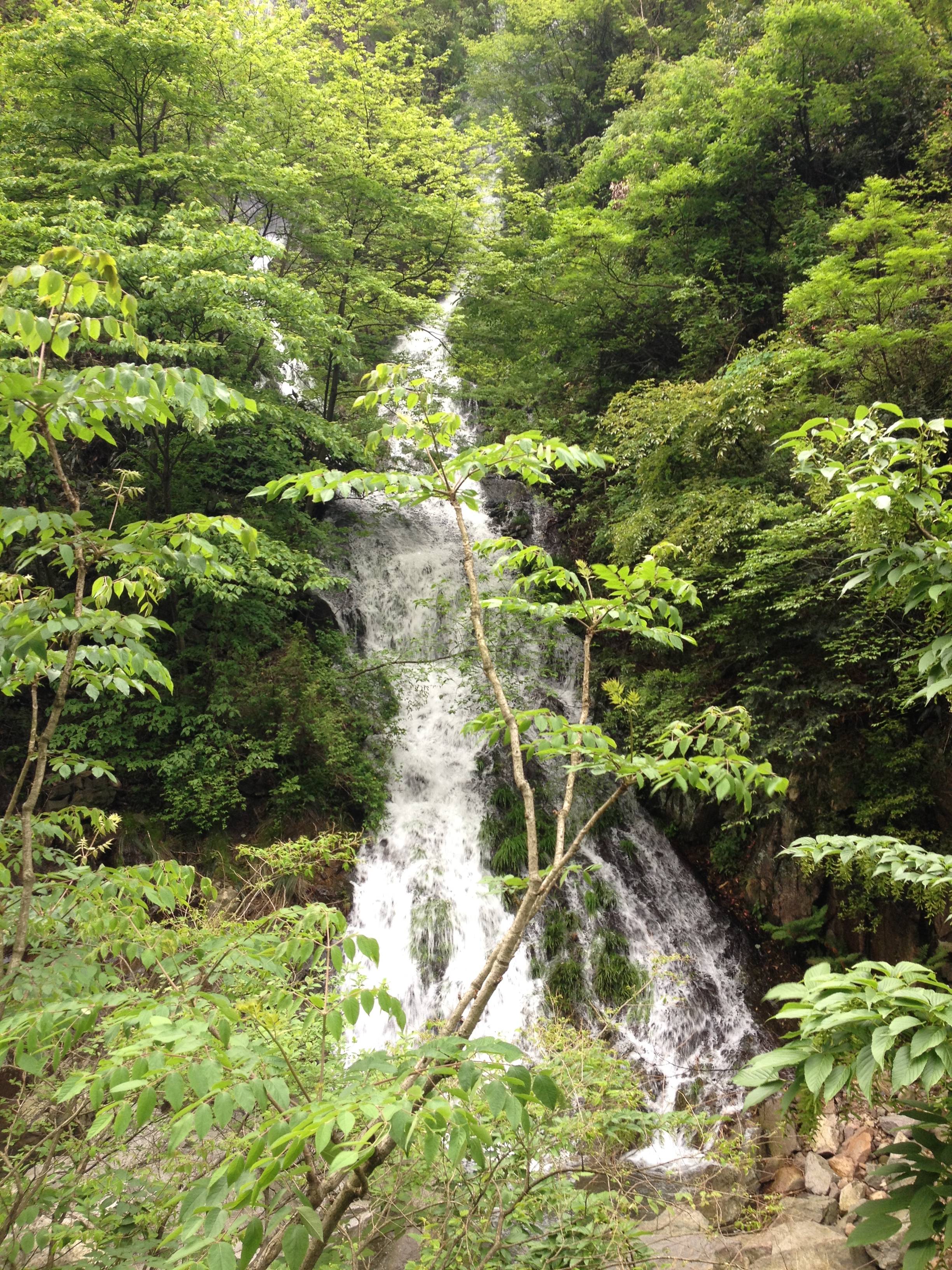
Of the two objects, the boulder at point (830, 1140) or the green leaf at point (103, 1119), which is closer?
the green leaf at point (103, 1119)

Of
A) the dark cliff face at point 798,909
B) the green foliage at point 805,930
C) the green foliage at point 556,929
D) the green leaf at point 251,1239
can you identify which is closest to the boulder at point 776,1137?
the dark cliff face at point 798,909

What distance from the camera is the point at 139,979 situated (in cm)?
243

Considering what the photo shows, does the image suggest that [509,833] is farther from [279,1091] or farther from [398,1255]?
[279,1091]

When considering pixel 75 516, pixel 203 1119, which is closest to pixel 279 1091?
pixel 203 1119

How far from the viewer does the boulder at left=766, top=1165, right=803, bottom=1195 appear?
4805 millimetres

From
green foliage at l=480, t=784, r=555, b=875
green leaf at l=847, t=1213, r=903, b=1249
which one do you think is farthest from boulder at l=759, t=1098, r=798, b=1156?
green leaf at l=847, t=1213, r=903, b=1249

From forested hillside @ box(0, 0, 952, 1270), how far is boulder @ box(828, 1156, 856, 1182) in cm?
3

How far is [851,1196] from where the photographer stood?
4375 millimetres

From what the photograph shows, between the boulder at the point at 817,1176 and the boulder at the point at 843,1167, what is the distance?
4 centimetres

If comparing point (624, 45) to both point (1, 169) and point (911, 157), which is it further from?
point (1, 169)

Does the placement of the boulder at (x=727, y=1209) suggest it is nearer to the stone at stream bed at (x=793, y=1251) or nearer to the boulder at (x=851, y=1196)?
the stone at stream bed at (x=793, y=1251)

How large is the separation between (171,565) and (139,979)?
1.49m

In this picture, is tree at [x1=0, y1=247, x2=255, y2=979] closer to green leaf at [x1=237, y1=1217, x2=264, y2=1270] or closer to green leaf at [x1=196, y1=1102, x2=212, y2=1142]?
green leaf at [x1=196, y1=1102, x2=212, y2=1142]

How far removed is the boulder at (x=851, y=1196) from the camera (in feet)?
14.0
